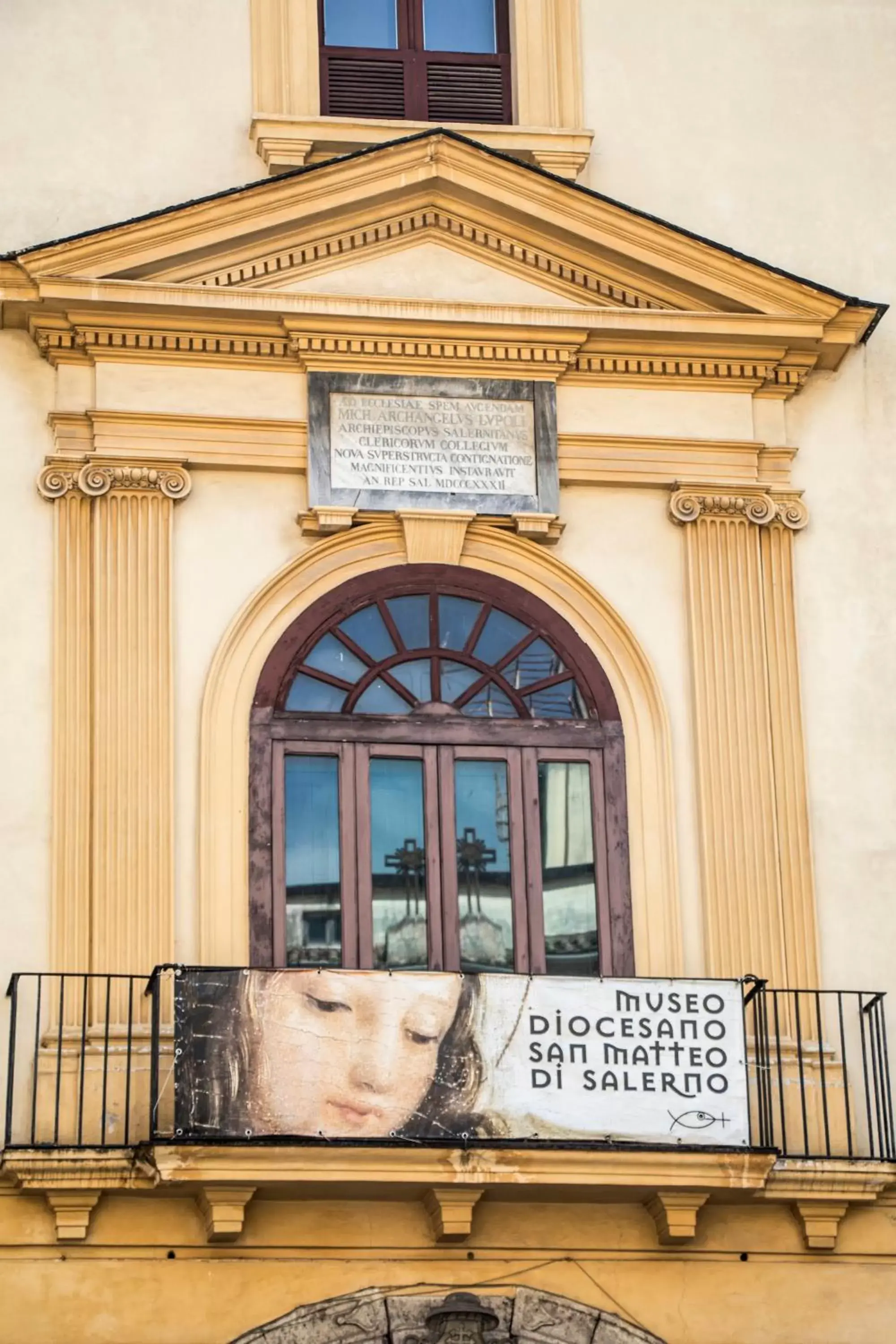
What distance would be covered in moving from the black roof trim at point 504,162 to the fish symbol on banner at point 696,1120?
4893mm

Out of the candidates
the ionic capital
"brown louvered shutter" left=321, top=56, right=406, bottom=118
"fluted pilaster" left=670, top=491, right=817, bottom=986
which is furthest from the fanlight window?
"brown louvered shutter" left=321, top=56, right=406, bottom=118

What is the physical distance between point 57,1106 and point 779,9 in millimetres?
7883

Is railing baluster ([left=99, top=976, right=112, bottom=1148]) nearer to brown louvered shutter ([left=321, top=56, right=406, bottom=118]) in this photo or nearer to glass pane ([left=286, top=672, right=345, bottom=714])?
glass pane ([left=286, top=672, right=345, bottom=714])

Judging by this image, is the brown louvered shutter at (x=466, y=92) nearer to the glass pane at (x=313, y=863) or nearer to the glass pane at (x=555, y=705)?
the glass pane at (x=555, y=705)

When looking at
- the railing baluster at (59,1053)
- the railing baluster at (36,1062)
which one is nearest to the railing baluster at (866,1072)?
the railing baluster at (59,1053)

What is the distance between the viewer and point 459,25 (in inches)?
693

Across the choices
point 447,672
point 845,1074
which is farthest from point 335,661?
point 845,1074

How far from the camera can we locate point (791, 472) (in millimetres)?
16688

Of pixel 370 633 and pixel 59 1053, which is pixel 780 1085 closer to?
pixel 370 633

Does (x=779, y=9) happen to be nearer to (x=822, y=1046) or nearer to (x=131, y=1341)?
(x=822, y=1046)

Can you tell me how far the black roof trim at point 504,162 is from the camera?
53.2ft

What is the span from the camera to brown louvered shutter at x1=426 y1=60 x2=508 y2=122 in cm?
1733

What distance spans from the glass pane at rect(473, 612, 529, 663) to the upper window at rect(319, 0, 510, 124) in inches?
123

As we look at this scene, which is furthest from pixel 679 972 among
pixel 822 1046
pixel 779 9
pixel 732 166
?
pixel 779 9
